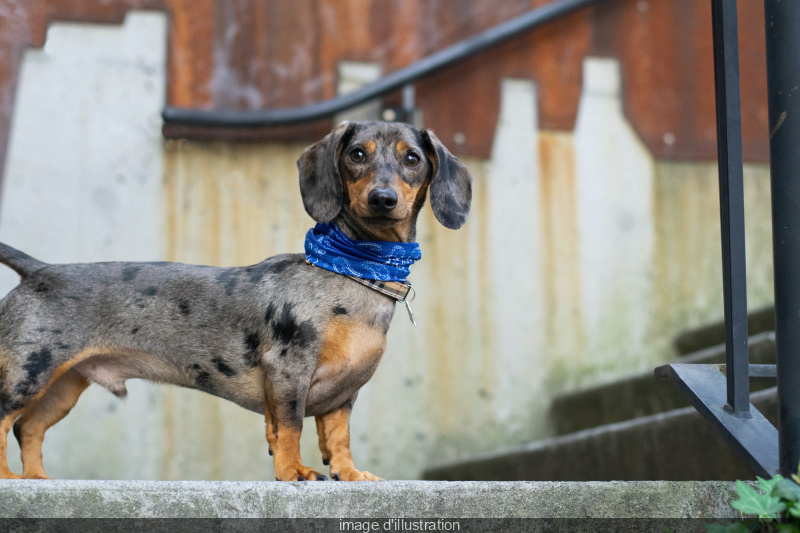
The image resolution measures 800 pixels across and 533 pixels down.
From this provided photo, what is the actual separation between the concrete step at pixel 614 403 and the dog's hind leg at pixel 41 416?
249 centimetres

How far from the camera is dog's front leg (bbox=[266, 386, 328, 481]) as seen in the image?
217cm

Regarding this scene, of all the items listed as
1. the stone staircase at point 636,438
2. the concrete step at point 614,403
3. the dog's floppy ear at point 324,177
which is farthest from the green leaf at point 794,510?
the concrete step at point 614,403

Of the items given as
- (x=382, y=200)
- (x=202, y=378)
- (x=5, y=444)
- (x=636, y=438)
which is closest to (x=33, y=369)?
(x=5, y=444)

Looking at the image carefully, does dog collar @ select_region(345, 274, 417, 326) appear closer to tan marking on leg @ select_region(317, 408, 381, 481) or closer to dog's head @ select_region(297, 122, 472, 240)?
dog's head @ select_region(297, 122, 472, 240)

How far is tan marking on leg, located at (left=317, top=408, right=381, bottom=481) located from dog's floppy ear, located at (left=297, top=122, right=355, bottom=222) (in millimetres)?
594

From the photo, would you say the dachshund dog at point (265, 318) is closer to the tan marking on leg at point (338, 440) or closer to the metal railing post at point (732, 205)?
the tan marking on leg at point (338, 440)

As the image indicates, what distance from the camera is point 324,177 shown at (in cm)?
237

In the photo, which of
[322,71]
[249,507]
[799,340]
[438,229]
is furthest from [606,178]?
[249,507]

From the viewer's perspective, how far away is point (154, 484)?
162 cm

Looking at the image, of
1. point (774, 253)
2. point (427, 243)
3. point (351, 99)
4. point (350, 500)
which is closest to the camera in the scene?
point (350, 500)

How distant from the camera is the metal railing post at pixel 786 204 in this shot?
1.69 m

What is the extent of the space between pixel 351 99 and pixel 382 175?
1.97m

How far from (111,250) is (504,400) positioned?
2123 millimetres

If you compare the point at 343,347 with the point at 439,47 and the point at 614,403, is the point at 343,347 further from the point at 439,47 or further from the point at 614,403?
the point at 439,47
